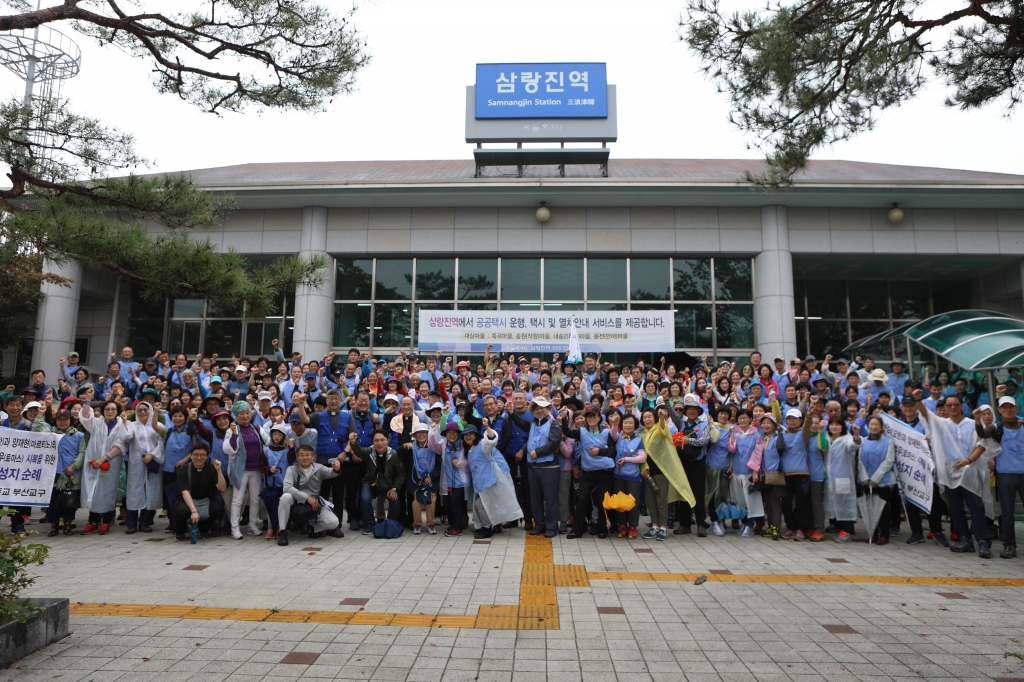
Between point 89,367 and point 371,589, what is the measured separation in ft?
56.2

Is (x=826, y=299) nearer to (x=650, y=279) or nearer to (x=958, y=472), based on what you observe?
(x=650, y=279)

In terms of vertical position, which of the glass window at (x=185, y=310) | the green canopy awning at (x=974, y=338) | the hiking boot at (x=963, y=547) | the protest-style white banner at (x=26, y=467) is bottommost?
the hiking boot at (x=963, y=547)

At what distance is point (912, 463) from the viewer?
779 centimetres

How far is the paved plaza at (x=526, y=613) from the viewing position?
3.81 m

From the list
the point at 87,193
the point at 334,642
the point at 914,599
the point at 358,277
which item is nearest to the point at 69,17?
the point at 87,193

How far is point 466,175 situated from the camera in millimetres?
19000

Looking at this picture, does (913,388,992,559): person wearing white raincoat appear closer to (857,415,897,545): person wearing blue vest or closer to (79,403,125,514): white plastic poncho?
(857,415,897,545): person wearing blue vest

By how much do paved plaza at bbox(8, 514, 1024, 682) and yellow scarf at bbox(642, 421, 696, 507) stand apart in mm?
897

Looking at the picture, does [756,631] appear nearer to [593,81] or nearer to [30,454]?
[30,454]

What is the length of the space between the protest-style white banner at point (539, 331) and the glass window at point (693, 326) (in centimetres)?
202

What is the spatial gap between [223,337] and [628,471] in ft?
46.9

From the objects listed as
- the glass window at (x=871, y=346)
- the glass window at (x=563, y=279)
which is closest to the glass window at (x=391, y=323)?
the glass window at (x=563, y=279)

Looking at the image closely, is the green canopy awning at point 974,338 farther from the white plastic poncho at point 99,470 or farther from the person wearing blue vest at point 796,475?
the white plastic poncho at point 99,470

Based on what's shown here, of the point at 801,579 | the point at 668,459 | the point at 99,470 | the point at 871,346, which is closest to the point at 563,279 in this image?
the point at 871,346
